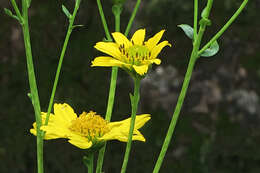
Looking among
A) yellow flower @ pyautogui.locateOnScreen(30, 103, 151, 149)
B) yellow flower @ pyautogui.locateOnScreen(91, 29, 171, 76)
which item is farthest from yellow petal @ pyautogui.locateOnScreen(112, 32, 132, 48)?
yellow flower @ pyautogui.locateOnScreen(30, 103, 151, 149)

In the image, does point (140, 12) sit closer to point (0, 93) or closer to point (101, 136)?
point (0, 93)

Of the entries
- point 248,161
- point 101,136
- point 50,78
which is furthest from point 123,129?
point 248,161

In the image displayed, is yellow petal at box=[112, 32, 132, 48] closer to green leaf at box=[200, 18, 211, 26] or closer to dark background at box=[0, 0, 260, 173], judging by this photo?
green leaf at box=[200, 18, 211, 26]

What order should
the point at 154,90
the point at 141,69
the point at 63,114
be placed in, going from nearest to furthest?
the point at 141,69, the point at 63,114, the point at 154,90

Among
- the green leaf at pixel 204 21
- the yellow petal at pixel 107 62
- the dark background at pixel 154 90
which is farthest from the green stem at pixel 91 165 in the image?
the dark background at pixel 154 90

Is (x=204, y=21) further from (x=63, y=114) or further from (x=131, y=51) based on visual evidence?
(x=63, y=114)

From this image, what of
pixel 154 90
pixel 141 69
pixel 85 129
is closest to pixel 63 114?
pixel 85 129
